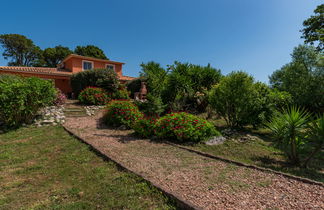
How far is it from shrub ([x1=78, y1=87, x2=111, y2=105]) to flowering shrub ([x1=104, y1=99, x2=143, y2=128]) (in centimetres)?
455

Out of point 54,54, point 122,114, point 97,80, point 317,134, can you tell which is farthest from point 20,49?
point 317,134

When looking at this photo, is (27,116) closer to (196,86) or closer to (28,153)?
(28,153)

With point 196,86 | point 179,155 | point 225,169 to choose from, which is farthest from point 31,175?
point 196,86

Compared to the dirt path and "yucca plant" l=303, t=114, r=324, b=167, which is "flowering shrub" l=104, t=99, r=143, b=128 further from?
"yucca plant" l=303, t=114, r=324, b=167

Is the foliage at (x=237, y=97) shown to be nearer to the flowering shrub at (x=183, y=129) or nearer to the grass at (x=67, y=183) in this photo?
the flowering shrub at (x=183, y=129)

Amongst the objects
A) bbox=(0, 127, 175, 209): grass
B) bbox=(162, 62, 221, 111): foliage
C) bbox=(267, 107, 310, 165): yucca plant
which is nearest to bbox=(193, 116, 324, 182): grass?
bbox=(267, 107, 310, 165): yucca plant

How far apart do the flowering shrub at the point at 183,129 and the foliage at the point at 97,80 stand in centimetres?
840

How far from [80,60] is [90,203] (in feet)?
68.1

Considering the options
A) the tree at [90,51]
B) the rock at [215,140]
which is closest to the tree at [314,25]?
the rock at [215,140]

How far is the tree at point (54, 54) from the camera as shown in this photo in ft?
109

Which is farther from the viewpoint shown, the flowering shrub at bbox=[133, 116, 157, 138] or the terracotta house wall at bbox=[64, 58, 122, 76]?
the terracotta house wall at bbox=[64, 58, 122, 76]

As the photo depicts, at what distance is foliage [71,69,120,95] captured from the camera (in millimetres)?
12875

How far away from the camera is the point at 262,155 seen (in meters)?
4.53

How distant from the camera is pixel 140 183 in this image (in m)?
2.78
